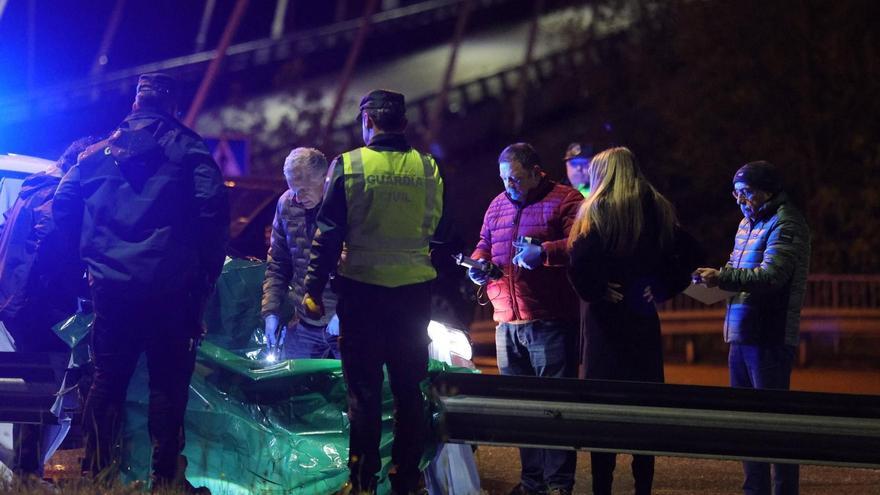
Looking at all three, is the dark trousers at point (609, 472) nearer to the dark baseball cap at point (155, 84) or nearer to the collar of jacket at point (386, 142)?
the collar of jacket at point (386, 142)

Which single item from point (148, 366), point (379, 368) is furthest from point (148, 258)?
point (379, 368)

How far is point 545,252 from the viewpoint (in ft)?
25.1

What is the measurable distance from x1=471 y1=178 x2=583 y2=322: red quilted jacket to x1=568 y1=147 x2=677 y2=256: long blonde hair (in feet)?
2.49

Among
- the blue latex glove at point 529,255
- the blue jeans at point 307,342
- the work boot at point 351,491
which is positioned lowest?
the work boot at point 351,491

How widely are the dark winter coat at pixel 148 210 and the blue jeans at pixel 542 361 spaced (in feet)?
6.89

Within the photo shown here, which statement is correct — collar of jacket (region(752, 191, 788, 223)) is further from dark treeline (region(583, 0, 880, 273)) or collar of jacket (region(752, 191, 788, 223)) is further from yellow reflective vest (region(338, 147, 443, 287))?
dark treeline (region(583, 0, 880, 273))

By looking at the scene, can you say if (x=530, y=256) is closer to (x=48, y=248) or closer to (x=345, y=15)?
(x=48, y=248)

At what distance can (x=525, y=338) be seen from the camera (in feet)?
25.8

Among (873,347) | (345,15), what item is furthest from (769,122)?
(345,15)

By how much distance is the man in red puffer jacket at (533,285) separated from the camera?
762cm

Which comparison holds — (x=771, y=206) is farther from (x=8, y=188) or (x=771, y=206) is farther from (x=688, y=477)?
(x=8, y=188)

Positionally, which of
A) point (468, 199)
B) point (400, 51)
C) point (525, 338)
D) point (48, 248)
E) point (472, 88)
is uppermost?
point (400, 51)

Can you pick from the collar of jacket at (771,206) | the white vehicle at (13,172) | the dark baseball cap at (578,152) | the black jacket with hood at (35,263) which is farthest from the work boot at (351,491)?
the dark baseball cap at (578,152)

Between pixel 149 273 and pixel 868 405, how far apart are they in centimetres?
349
